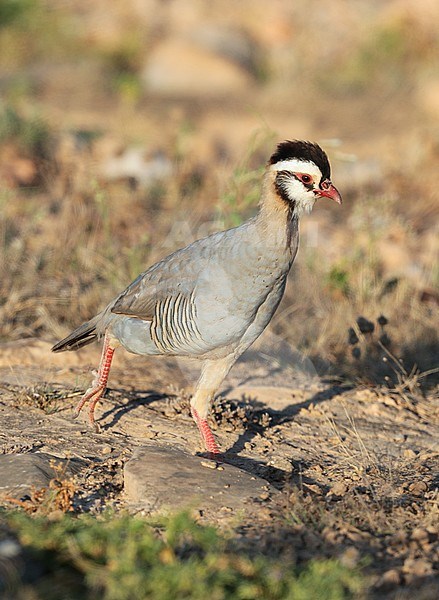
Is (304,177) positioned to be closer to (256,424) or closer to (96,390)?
(256,424)

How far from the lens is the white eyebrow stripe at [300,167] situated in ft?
17.5

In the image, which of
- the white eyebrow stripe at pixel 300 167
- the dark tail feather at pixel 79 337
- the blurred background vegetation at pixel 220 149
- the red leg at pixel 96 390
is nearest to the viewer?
the white eyebrow stripe at pixel 300 167

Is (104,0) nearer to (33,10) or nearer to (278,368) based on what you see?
(33,10)

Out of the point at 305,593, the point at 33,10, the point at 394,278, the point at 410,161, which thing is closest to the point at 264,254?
the point at 305,593

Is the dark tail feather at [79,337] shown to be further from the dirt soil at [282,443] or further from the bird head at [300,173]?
the bird head at [300,173]

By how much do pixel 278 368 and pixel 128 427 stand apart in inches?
68.1

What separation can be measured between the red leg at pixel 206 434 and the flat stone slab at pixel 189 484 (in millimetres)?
430

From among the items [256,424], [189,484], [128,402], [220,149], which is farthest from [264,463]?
[220,149]

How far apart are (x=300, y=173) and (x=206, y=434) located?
1.72 m

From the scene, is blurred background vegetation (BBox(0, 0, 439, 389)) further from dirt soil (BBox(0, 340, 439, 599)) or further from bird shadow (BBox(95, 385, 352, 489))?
bird shadow (BBox(95, 385, 352, 489))

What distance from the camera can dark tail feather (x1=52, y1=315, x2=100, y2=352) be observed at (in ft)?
20.6

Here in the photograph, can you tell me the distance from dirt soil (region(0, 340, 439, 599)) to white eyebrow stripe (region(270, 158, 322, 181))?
5.72ft

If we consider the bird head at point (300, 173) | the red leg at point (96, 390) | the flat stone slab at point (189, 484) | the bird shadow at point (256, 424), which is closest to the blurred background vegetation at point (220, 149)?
the bird shadow at point (256, 424)

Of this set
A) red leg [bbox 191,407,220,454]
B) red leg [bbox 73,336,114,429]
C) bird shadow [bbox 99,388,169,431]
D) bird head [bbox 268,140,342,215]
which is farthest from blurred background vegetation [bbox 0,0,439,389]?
red leg [bbox 191,407,220,454]
